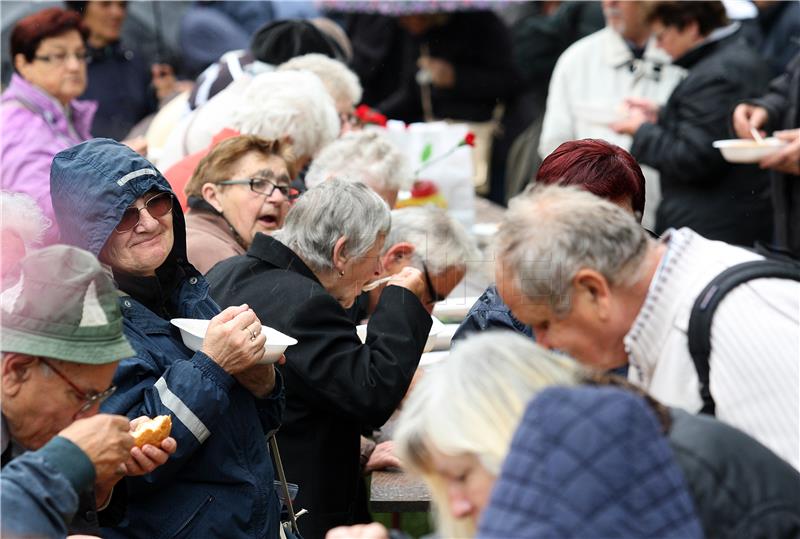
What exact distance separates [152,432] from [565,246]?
1.01 metres

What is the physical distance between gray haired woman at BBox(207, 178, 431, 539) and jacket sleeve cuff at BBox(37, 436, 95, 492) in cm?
118

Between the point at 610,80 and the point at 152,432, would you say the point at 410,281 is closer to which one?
the point at 152,432

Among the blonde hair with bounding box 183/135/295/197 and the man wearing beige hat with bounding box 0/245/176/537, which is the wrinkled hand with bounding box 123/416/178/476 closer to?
the man wearing beige hat with bounding box 0/245/176/537

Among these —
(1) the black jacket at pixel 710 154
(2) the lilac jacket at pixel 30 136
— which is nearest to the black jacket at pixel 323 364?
(2) the lilac jacket at pixel 30 136

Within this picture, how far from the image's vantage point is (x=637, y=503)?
5.50ft

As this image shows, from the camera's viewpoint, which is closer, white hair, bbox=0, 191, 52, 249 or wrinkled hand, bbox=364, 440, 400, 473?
white hair, bbox=0, 191, 52, 249

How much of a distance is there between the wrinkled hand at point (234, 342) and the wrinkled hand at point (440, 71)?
572 cm

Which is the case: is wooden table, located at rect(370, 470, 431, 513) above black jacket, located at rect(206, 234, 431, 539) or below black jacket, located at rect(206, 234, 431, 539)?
below

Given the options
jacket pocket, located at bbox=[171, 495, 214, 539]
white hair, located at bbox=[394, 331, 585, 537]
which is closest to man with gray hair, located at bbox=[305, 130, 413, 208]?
jacket pocket, located at bbox=[171, 495, 214, 539]

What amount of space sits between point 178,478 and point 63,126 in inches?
132

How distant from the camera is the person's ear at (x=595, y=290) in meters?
2.41

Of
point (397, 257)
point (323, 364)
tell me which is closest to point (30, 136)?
point (397, 257)

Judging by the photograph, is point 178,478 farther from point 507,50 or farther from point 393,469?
point 507,50

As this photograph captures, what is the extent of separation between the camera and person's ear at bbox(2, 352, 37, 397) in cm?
231
